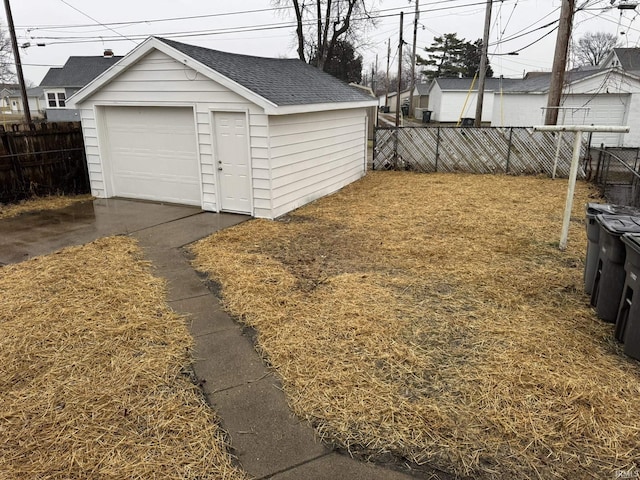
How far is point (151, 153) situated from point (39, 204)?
2.63 m

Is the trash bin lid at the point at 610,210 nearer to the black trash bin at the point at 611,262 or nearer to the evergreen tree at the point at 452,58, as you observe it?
the black trash bin at the point at 611,262

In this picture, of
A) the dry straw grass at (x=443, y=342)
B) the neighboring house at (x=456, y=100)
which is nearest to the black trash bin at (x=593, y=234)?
the dry straw grass at (x=443, y=342)

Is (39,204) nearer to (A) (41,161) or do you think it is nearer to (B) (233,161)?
(A) (41,161)

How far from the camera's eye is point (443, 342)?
4141 mm

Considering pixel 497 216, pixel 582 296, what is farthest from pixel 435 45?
pixel 582 296

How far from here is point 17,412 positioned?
317 cm

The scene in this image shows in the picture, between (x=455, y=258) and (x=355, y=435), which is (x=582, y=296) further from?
(x=355, y=435)

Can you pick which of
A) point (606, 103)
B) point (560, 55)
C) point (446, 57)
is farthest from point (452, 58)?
point (560, 55)

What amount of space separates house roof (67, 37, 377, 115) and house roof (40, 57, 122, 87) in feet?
87.8

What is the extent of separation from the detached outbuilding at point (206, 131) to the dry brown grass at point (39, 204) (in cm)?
51

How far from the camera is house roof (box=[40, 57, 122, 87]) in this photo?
1297 inches

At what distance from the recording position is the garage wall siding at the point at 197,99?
826 cm

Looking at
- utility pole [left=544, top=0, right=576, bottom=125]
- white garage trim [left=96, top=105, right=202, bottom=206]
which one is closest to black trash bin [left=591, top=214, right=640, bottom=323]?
utility pole [left=544, top=0, right=576, bottom=125]

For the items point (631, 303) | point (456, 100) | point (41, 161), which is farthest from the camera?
point (456, 100)
